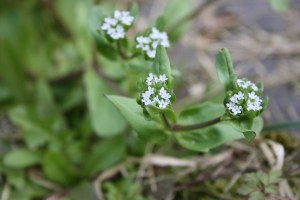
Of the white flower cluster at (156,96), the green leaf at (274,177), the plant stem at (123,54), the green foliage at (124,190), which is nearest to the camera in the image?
the white flower cluster at (156,96)

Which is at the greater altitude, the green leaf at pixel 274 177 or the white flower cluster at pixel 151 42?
the white flower cluster at pixel 151 42

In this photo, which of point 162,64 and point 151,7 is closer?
point 162,64

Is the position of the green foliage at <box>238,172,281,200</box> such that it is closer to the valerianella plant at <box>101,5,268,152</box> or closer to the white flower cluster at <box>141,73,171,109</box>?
the valerianella plant at <box>101,5,268,152</box>

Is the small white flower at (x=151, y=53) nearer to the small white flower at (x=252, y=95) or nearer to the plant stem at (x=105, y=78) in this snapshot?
the small white flower at (x=252, y=95)

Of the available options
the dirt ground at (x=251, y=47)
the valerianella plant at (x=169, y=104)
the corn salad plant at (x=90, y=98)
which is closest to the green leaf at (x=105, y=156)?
the corn salad plant at (x=90, y=98)

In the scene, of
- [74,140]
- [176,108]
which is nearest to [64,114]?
[74,140]

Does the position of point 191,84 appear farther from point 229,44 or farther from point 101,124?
point 101,124
